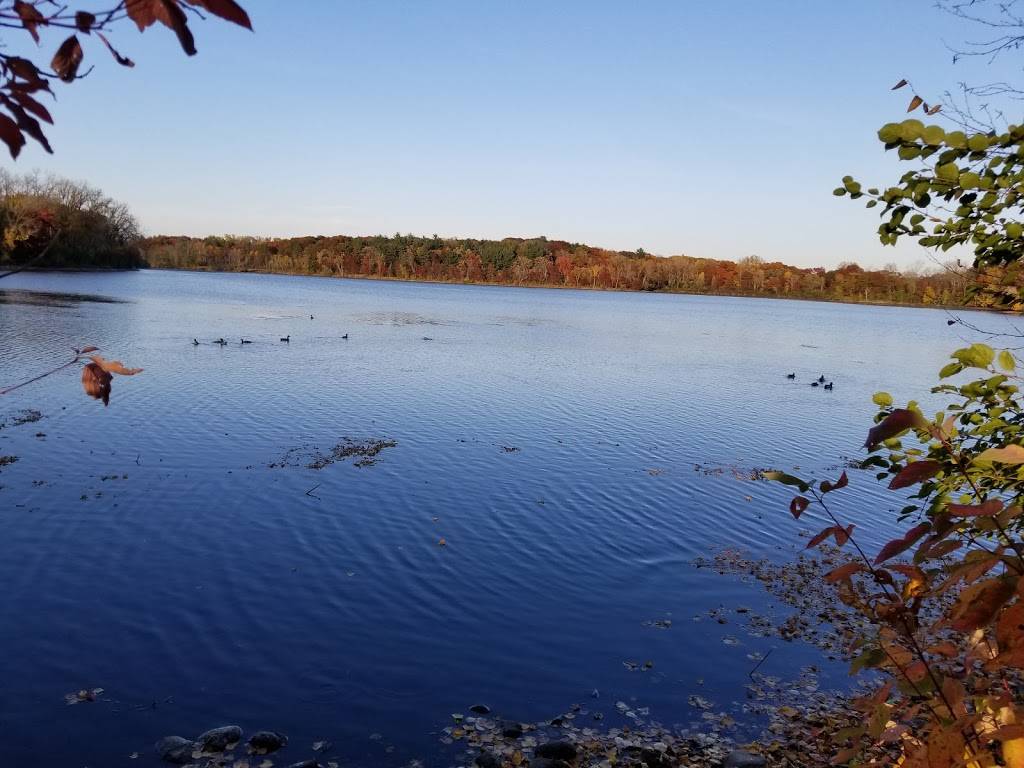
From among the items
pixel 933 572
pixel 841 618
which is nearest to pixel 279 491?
pixel 841 618

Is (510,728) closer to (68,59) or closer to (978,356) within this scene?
(978,356)

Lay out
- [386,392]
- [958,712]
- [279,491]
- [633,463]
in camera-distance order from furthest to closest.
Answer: [386,392]
[633,463]
[279,491]
[958,712]

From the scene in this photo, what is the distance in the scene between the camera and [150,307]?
65.8 meters

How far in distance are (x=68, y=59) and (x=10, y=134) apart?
0.33m

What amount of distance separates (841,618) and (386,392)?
22235mm

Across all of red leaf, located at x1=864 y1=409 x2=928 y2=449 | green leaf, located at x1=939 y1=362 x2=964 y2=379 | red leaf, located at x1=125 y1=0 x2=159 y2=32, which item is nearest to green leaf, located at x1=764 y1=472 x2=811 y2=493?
red leaf, located at x1=864 y1=409 x2=928 y2=449

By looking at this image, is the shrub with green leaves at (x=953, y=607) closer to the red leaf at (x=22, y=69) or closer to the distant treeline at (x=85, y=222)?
the red leaf at (x=22, y=69)

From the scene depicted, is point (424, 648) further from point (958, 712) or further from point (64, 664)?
point (958, 712)

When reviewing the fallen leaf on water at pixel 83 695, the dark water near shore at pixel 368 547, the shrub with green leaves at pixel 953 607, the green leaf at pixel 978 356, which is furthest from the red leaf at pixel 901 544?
the fallen leaf on water at pixel 83 695

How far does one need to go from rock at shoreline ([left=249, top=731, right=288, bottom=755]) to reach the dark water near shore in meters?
0.20

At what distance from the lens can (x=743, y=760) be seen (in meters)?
8.00

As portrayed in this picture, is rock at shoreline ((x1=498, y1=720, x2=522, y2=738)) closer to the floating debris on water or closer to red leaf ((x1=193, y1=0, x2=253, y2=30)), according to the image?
red leaf ((x1=193, y1=0, x2=253, y2=30))

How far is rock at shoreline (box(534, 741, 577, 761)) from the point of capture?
808cm

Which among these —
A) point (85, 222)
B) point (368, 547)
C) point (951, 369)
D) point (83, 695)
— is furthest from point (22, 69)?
point (85, 222)
